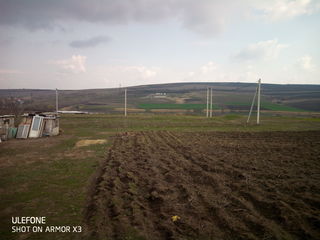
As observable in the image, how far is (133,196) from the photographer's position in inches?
256

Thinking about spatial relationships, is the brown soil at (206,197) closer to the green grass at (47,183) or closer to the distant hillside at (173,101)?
the green grass at (47,183)

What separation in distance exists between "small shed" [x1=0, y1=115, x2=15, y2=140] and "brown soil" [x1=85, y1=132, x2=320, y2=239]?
10.4 meters

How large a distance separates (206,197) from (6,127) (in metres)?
16.3

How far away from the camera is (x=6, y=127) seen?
1644 cm

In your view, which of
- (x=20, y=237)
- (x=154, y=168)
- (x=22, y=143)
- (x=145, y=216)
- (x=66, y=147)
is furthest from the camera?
(x=22, y=143)

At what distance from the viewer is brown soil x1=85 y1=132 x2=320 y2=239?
4742 millimetres

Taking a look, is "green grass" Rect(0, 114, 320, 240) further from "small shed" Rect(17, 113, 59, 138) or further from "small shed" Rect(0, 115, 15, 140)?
"small shed" Rect(17, 113, 59, 138)

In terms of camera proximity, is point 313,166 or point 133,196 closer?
point 133,196

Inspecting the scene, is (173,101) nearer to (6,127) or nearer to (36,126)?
(36,126)

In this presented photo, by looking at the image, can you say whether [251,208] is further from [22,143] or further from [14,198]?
[22,143]

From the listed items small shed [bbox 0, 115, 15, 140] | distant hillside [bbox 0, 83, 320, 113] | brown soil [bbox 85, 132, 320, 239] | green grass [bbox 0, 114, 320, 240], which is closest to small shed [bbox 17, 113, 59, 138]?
small shed [bbox 0, 115, 15, 140]

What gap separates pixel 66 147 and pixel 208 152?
343 inches

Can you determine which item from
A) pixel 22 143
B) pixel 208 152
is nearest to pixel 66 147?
pixel 22 143

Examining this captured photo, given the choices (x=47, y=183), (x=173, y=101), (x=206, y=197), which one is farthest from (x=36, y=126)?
(x=173, y=101)
